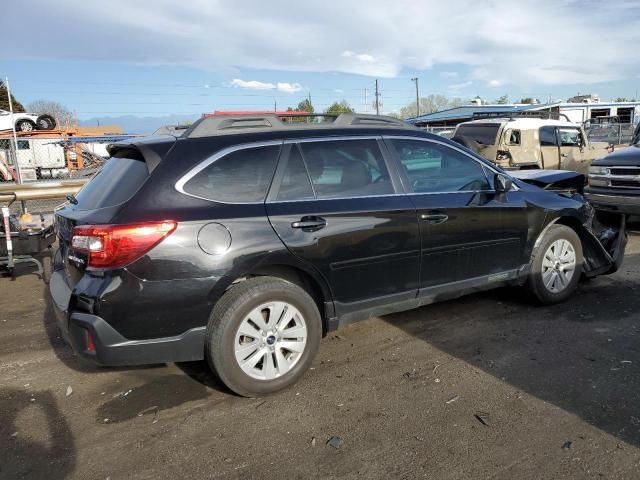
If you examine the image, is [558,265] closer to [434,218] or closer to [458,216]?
[458,216]

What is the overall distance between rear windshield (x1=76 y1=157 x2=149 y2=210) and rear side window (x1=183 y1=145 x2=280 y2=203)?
330 millimetres

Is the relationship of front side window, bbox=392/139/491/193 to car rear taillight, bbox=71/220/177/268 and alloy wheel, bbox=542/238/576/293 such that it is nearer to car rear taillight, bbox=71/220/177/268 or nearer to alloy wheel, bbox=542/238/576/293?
alloy wheel, bbox=542/238/576/293

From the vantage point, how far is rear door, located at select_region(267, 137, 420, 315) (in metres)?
3.53

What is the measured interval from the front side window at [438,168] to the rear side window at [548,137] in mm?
8705

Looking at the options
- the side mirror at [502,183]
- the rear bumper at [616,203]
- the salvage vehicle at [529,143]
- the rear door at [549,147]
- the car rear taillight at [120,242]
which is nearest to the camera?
the car rear taillight at [120,242]

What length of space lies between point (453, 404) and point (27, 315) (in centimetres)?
422

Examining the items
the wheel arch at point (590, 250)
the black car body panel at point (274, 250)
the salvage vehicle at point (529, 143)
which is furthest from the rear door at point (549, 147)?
the black car body panel at point (274, 250)

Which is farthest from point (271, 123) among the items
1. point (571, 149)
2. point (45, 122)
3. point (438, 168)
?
point (45, 122)

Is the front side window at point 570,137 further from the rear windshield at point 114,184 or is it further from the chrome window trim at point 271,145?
the rear windshield at point 114,184

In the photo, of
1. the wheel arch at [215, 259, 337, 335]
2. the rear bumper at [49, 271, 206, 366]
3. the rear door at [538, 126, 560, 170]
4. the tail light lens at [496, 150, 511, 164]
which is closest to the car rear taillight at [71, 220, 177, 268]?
the rear bumper at [49, 271, 206, 366]

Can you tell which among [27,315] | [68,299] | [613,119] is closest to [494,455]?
[68,299]

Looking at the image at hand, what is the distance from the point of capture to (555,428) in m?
3.00

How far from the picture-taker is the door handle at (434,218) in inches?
159

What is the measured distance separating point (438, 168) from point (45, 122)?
22.7 metres
